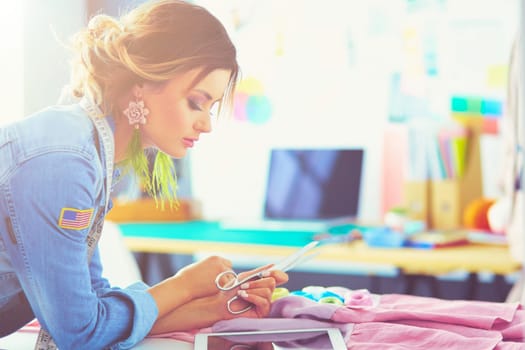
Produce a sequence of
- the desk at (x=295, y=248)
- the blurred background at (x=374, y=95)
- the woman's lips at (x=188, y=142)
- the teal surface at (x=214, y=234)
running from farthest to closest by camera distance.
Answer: the blurred background at (x=374, y=95)
the teal surface at (x=214, y=234)
the desk at (x=295, y=248)
the woman's lips at (x=188, y=142)

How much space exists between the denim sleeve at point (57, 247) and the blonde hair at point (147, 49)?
9cm

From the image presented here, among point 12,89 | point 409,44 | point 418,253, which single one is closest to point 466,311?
point 12,89

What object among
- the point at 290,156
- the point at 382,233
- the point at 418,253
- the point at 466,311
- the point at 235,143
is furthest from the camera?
the point at 290,156

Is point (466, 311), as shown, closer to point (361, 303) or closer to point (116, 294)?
point (361, 303)

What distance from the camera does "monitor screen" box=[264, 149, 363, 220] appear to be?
2070 mm

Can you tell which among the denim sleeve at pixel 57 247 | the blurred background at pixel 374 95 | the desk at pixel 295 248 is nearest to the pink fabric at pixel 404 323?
the denim sleeve at pixel 57 247

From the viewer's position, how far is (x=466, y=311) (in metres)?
0.70

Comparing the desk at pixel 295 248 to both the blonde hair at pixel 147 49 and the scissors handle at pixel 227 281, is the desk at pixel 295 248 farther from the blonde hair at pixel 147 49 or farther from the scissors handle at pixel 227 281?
the blonde hair at pixel 147 49

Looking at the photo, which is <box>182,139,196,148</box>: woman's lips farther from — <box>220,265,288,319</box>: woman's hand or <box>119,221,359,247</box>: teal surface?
<box>119,221,359,247</box>: teal surface

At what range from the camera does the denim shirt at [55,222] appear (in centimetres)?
58

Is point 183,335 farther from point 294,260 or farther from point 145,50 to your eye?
point 145,50

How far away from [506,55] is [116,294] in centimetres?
184

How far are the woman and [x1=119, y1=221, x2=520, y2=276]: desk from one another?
0.96 meters

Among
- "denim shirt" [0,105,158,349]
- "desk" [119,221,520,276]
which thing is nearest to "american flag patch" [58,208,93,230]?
"denim shirt" [0,105,158,349]
